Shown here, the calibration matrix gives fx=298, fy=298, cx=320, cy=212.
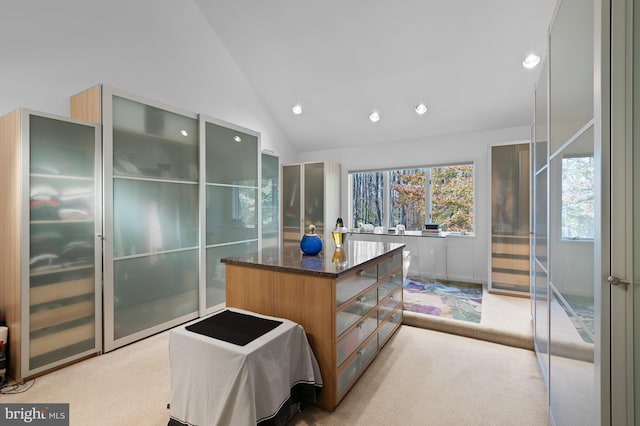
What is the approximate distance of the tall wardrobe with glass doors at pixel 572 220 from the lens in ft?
3.61

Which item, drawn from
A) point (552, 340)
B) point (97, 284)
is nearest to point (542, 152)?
point (552, 340)

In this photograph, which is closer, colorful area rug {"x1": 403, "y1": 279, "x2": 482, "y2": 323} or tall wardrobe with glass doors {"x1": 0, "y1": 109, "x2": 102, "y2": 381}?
tall wardrobe with glass doors {"x1": 0, "y1": 109, "x2": 102, "y2": 381}

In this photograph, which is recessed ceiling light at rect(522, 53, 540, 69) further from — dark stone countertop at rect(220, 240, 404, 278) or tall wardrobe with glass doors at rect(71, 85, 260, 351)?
tall wardrobe with glass doors at rect(71, 85, 260, 351)

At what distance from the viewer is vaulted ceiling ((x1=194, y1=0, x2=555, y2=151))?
3.26 metres

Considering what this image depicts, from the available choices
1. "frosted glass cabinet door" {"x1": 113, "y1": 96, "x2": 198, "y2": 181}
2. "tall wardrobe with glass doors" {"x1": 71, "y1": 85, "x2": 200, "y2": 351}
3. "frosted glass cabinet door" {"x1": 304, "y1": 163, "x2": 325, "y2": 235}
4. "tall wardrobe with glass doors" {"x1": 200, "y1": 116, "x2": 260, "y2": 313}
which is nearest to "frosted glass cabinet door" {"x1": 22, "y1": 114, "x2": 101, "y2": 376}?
"tall wardrobe with glass doors" {"x1": 71, "y1": 85, "x2": 200, "y2": 351}

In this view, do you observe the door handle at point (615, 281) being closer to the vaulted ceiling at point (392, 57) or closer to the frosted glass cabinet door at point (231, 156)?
the vaulted ceiling at point (392, 57)

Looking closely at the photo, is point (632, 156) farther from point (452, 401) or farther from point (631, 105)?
point (452, 401)

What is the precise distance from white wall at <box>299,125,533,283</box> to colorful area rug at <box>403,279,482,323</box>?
628mm

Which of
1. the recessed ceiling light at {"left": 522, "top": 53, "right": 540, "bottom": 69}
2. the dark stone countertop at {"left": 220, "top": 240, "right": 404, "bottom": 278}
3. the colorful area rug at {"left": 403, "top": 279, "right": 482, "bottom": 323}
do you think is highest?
the recessed ceiling light at {"left": 522, "top": 53, "right": 540, "bottom": 69}

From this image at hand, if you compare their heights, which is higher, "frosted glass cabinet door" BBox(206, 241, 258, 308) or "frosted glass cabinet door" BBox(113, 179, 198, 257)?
"frosted glass cabinet door" BBox(113, 179, 198, 257)

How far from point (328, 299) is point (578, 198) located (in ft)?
4.27

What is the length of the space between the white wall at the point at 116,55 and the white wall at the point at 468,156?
258cm

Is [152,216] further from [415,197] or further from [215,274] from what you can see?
[415,197]

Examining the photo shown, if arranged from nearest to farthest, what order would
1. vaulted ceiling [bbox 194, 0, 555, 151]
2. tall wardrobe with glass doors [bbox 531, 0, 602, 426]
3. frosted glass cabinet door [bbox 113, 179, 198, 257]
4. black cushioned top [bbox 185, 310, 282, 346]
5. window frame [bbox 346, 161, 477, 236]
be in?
tall wardrobe with glass doors [bbox 531, 0, 602, 426], black cushioned top [bbox 185, 310, 282, 346], frosted glass cabinet door [bbox 113, 179, 198, 257], vaulted ceiling [bbox 194, 0, 555, 151], window frame [bbox 346, 161, 477, 236]
